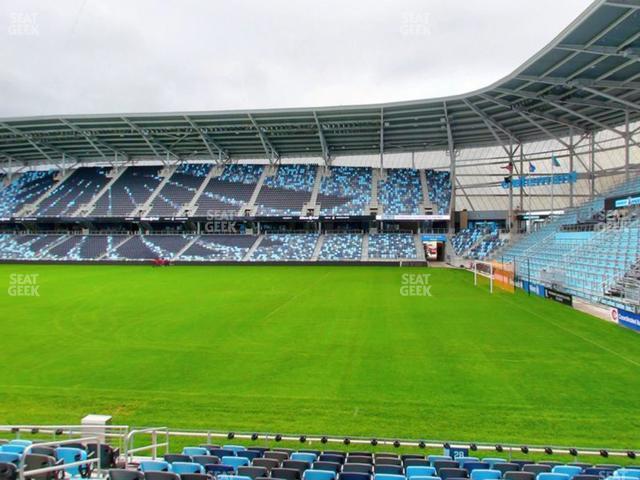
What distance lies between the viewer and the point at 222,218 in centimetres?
5794

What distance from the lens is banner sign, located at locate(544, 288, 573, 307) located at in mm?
24811

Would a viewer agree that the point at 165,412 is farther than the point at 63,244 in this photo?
No

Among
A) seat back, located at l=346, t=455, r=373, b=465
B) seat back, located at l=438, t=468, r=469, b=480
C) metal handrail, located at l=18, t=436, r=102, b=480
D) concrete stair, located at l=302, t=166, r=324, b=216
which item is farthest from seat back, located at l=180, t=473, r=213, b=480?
concrete stair, located at l=302, t=166, r=324, b=216

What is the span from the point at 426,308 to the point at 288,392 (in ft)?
44.8

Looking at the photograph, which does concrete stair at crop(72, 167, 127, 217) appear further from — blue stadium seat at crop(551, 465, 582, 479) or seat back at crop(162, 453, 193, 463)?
blue stadium seat at crop(551, 465, 582, 479)

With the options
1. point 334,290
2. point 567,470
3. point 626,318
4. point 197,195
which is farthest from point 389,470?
point 197,195

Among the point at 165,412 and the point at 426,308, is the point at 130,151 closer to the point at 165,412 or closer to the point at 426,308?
the point at 426,308

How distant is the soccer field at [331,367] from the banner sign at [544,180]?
24.3 metres

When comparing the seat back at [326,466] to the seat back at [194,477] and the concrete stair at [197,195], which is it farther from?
the concrete stair at [197,195]

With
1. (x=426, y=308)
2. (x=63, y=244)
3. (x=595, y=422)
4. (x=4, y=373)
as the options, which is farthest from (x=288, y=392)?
(x=63, y=244)

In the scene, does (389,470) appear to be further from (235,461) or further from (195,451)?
(195,451)

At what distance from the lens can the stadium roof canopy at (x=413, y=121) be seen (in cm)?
2775

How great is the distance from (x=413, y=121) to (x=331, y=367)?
41993 mm

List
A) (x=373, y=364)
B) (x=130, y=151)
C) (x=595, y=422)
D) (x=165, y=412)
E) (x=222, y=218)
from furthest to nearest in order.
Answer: (x=130, y=151)
(x=222, y=218)
(x=373, y=364)
(x=165, y=412)
(x=595, y=422)
